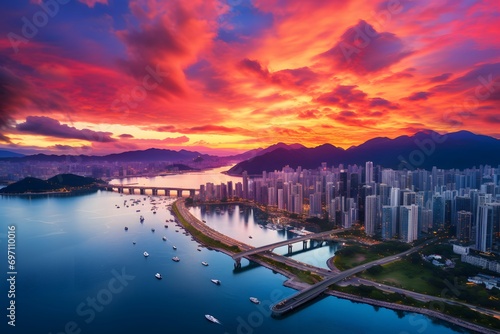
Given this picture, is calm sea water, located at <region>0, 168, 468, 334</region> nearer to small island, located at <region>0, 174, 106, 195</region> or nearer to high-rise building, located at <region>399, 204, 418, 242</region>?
high-rise building, located at <region>399, 204, 418, 242</region>

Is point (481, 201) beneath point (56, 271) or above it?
above

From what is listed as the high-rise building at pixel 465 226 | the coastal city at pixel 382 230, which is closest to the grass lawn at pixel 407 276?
the coastal city at pixel 382 230

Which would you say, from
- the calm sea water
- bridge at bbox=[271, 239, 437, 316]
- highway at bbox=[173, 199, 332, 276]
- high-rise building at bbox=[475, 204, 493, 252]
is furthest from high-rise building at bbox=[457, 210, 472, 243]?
highway at bbox=[173, 199, 332, 276]

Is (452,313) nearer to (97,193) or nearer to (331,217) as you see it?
(331,217)

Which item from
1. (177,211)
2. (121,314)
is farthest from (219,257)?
(177,211)

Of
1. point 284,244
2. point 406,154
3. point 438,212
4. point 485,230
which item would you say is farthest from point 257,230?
point 406,154

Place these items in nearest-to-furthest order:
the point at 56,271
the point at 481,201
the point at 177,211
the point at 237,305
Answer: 1. the point at 237,305
2. the point at 56,271
3. the point at 481,201
4. the point at 177,211

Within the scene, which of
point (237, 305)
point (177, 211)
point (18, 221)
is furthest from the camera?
point (177, 211)
